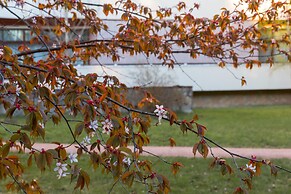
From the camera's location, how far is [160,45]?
471 cm

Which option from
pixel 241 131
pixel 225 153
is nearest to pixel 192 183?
pixel 225 153

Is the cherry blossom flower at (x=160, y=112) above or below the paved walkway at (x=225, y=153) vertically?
above

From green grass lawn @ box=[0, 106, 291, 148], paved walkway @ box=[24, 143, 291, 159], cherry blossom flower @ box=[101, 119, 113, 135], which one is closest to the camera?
cherry blossom flower @ box=[101, 119, 113, 135]

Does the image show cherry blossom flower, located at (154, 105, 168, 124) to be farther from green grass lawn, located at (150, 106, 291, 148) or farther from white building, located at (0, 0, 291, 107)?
white building, located at (0, 0, 291, 107)

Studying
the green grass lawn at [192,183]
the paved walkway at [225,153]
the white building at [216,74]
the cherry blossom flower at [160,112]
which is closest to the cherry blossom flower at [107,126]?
the cherry blossom flower at [160,112]

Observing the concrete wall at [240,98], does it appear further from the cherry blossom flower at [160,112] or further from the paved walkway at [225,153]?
the cherry blossom flower at [160,112]

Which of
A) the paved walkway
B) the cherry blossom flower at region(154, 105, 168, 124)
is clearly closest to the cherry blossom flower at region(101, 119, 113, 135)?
the cherry blossom flower at region(154, 105, 168, 124)

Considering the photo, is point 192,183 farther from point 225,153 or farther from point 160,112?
point 160,112

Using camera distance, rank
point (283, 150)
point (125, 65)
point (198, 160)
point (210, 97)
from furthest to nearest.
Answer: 1. point (210, 97)
2. point (125, 65)
3. point (283, 150)
4. point (198, 160)

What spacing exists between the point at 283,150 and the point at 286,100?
45.9ft

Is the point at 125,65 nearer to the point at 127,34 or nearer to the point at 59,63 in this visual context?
the point at 127,34

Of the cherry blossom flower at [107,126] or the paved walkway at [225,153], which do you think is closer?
the cherry blossom flower at [107,126]

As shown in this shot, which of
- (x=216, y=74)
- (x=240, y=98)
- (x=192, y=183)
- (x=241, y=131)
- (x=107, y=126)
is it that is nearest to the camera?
(x=107, y=126)

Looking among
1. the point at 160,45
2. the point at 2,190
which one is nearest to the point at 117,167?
the point at 160,45
